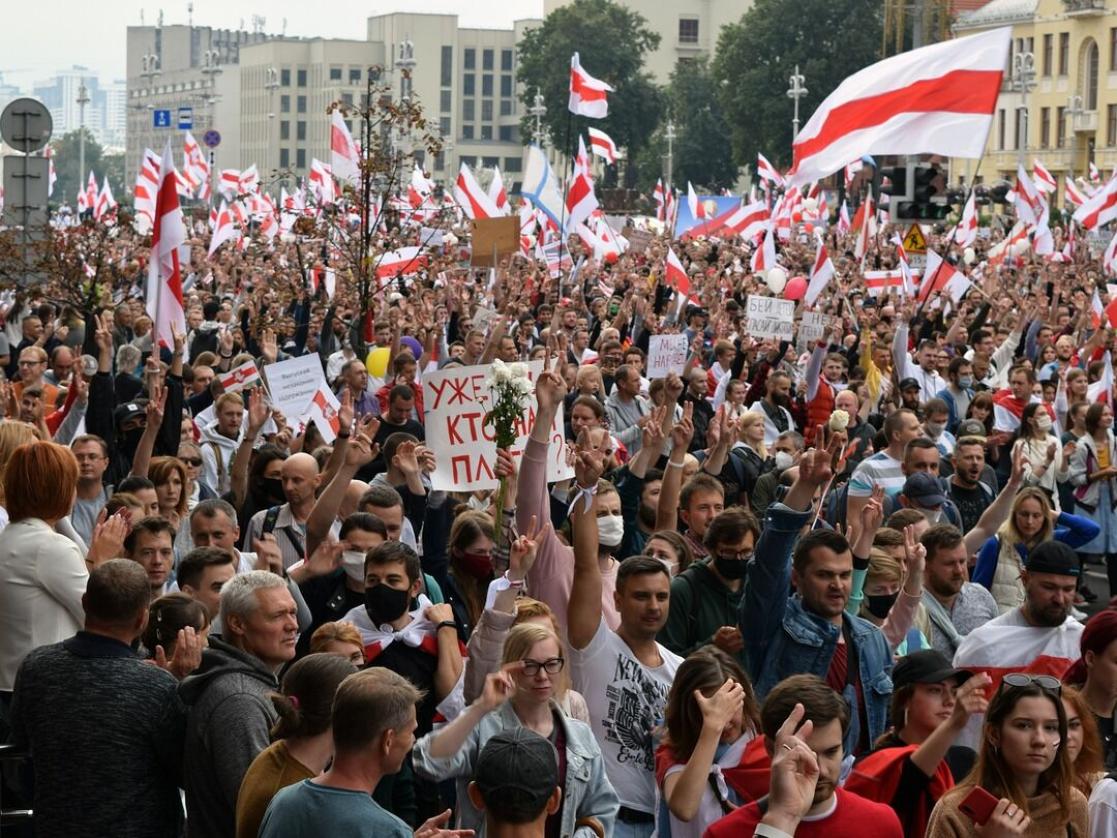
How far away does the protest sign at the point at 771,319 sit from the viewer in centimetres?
1683

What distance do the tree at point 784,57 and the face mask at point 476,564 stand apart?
82422 mm

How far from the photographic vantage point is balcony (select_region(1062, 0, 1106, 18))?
90.9 metres

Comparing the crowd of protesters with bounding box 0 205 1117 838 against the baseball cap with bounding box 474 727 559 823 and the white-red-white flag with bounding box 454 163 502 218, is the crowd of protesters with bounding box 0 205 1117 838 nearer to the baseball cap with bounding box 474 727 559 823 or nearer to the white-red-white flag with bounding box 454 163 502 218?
the baseball cap with bounding box 474 727 559 823

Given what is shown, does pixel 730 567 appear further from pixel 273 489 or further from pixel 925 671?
pixel 273 489

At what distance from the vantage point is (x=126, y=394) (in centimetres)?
1310

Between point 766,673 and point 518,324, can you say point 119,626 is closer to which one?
point 766,673

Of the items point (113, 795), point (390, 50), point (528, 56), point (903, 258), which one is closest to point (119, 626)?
point (113, 795)

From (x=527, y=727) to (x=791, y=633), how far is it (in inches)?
50.1

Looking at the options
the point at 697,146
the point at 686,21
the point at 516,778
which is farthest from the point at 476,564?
the point at 686,21

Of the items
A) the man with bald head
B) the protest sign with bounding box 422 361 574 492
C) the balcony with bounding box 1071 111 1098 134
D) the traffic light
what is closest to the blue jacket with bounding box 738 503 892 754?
the man with bald head

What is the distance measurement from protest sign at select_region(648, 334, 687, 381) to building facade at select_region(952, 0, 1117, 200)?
7506 centimetres

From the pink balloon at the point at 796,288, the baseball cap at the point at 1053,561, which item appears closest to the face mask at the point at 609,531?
the baseball cap at the point at 1053,561

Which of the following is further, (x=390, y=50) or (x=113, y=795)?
(x=390, y=50)

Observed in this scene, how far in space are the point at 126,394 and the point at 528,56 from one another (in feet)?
332
